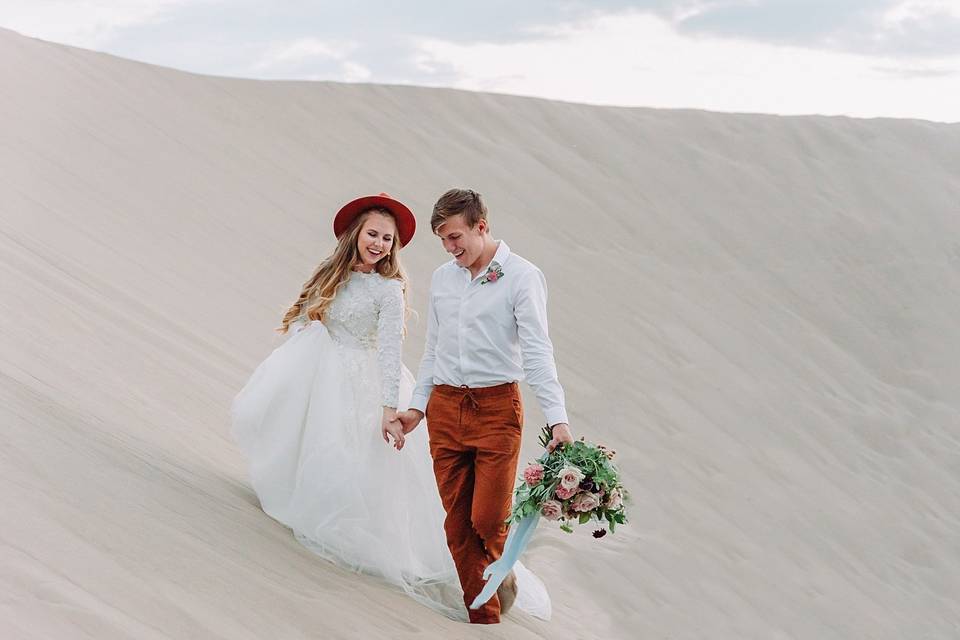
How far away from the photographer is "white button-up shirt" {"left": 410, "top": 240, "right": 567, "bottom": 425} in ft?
13.7

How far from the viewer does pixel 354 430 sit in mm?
4578

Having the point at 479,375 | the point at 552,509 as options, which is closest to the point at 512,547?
the point at 552,509

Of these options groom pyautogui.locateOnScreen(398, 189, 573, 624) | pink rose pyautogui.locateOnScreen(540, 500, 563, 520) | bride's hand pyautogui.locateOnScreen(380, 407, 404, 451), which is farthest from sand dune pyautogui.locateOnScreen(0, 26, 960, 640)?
pink rose pyautogui.locateOnScreen(540, 500, 563, 520)

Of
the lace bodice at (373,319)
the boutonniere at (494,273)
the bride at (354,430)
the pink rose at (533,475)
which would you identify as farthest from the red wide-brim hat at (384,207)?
the pink rose at (533,475)

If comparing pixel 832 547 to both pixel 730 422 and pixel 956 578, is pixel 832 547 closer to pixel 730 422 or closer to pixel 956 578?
pixel 956 578

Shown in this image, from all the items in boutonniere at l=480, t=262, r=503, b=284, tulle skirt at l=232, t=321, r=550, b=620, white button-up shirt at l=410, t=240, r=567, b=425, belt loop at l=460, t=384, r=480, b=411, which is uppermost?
boutonniere at l=480, t=262, r=503, b=284

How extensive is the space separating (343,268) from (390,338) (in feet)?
1.21

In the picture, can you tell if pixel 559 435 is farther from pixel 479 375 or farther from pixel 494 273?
pixel 494 273

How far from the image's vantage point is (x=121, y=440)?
489 centimetres

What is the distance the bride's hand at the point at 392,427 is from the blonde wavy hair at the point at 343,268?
49 centimetres

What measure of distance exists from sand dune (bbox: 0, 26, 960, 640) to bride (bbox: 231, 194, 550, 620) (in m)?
0.18

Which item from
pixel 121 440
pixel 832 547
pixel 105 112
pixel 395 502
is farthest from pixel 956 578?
pixel 105 112

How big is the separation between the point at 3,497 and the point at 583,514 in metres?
1.94

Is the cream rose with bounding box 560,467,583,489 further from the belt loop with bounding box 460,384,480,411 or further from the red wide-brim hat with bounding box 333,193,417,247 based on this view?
the red wide-brim hat with bounding box 333,193,417,247
